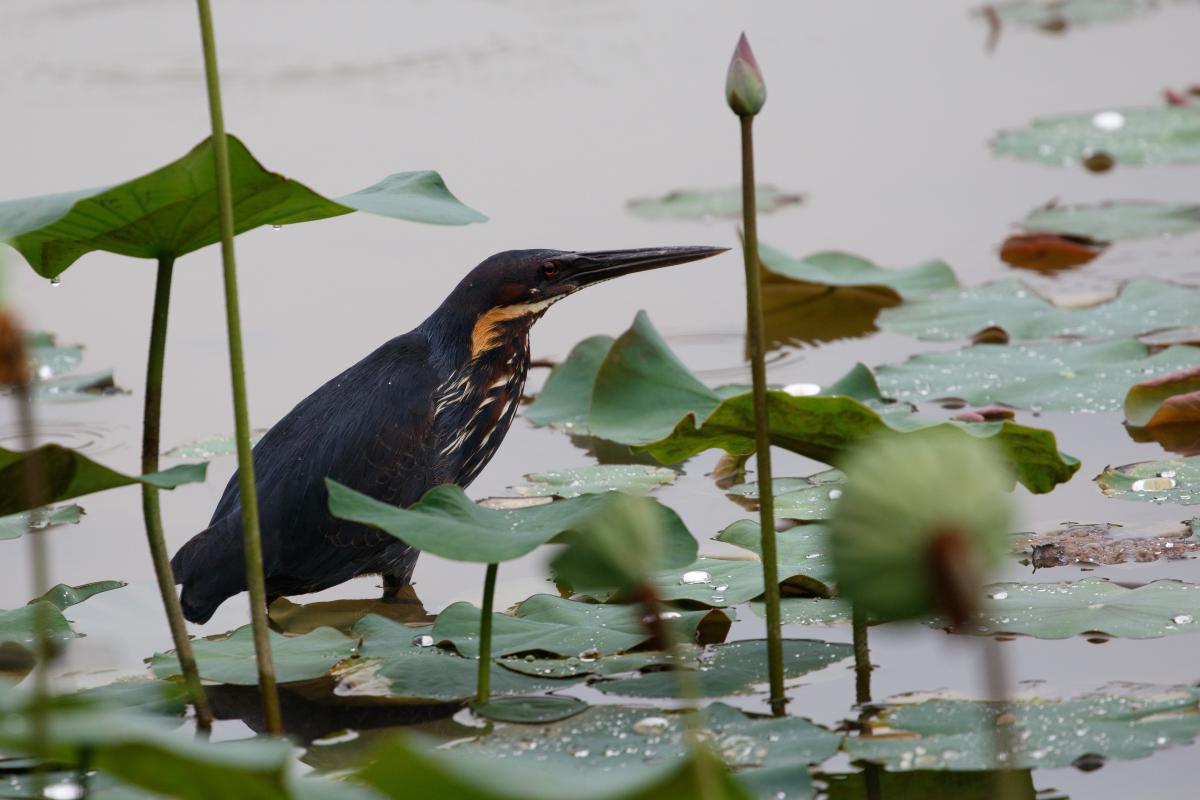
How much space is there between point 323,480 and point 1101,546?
4.68 ft

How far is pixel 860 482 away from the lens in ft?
3.73

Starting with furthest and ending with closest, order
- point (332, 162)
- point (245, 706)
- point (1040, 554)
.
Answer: point (332, 162) → point (1040, 554) → point (245, 706)

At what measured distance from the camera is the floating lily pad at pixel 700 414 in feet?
7.45

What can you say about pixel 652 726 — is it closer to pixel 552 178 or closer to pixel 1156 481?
pixel 1156 481

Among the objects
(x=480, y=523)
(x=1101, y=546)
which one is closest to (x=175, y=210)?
(x=480, y=523)

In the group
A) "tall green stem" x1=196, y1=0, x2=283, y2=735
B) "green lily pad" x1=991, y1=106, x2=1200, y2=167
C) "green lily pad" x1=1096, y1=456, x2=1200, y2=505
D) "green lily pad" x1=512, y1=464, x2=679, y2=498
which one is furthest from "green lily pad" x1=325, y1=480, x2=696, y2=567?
"green lily pad" x1=991, y1=106, x2=1200, y2=167

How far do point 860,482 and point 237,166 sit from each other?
1.23 m

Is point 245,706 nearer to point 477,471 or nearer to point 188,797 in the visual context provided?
point 477,471

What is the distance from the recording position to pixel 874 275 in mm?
4699

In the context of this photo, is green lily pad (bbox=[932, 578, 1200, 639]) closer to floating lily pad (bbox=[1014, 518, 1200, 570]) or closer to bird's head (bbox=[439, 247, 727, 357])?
floating lily pad (bbox=[1014, 518, 1200, 570])

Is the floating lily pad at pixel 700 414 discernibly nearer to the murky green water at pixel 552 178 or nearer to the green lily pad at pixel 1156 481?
the murky green water at pixel 552 178

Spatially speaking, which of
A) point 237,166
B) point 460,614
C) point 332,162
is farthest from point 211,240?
point 332,162

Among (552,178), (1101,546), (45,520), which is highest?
(552,178)

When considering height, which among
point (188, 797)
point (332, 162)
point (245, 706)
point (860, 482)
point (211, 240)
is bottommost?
point (245, 706)
